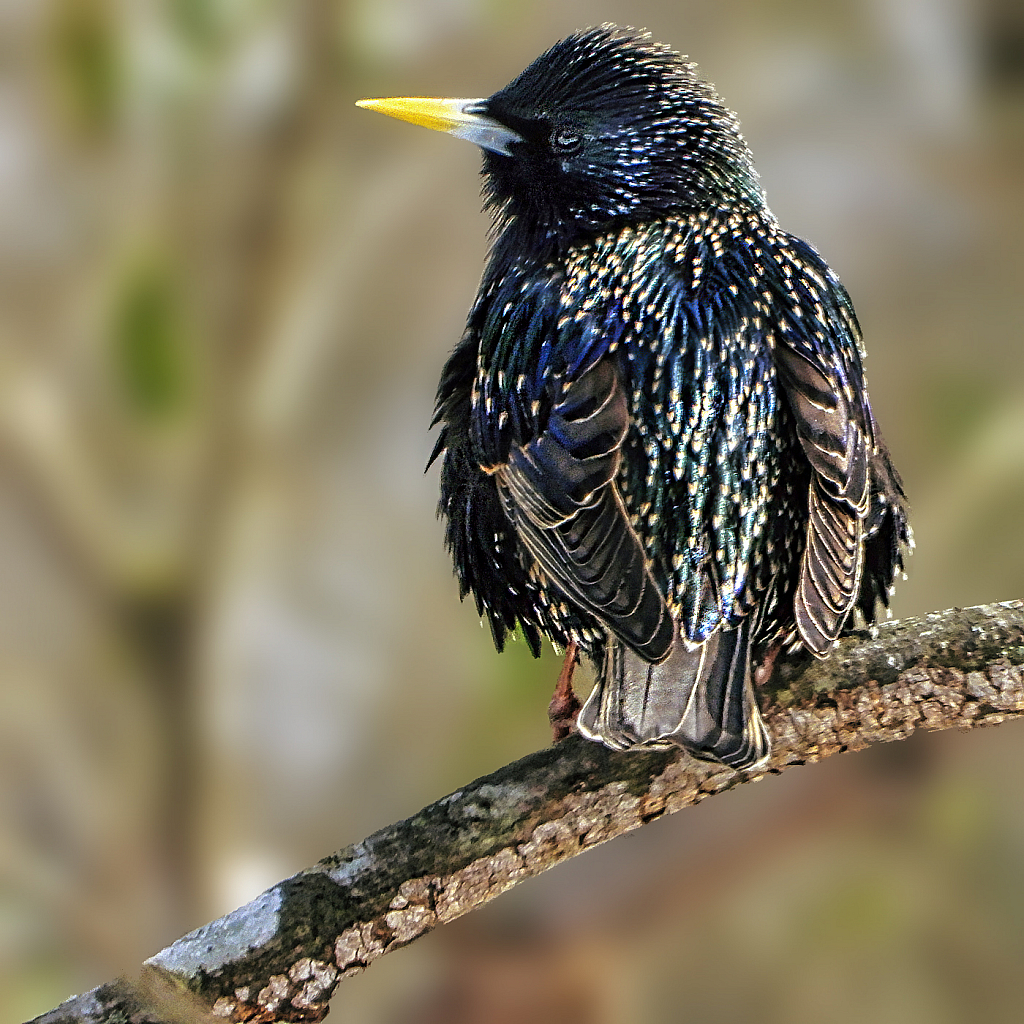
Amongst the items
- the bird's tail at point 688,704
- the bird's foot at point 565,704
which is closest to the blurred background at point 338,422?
the bird's foot at point 565,704

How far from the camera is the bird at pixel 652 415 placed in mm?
1335

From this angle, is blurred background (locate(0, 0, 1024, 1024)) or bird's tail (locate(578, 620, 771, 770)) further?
blurred background (locate(0, 0, 1024, 1024))

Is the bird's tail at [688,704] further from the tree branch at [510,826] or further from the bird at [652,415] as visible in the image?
the tree branch at [510,826]

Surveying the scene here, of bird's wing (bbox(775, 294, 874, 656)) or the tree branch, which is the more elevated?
bird's wing (bbox(775, 294, 874, 656))

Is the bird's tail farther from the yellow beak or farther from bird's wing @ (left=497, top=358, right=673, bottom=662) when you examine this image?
the yellow beak

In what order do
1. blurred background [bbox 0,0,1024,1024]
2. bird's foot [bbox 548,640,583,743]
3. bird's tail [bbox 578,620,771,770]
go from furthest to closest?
blurred background [bbox 0,0,1024,1024] < bird's foot [bbox 548,640,583,743] < bird's tail [bbox 578,620,771,770]

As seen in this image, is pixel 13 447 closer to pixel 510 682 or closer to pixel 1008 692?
pixel 510 682

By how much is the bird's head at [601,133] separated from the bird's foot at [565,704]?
0.62 m

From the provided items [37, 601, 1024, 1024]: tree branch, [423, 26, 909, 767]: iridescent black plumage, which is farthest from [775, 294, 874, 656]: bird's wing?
[37, 601, 1024, 1024]: tree branch

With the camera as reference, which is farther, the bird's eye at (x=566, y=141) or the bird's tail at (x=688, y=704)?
the bird's eye at (x=566, y=141)

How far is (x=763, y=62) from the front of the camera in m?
2.17

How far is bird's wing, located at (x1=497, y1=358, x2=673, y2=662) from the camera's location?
1.31 metres

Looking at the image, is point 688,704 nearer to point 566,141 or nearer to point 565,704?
point 565,704

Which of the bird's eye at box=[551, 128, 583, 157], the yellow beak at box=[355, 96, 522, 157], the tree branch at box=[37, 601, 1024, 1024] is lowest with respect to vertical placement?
the tree branch at box=[37, 601, 1024, 1024]
